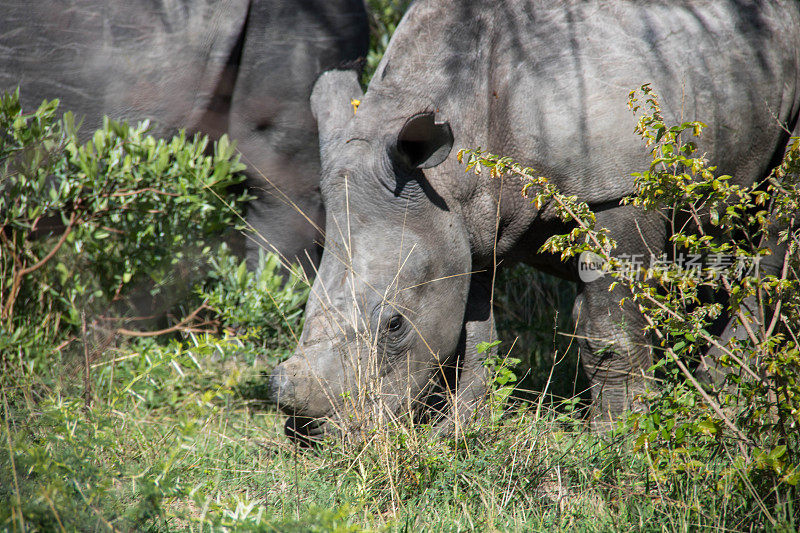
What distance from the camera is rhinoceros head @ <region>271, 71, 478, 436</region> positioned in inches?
139

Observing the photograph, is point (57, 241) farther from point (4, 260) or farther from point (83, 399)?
point (83, 399)

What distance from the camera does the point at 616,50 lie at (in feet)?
12.1

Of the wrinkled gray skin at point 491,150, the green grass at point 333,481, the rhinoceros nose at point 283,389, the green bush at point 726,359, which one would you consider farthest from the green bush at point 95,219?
the green bush at point 726,359

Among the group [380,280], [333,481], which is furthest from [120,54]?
[333,481]

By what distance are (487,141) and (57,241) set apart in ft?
9.25

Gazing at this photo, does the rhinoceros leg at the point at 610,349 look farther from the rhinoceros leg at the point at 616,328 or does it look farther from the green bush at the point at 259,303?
the green bush at the point at 259,303

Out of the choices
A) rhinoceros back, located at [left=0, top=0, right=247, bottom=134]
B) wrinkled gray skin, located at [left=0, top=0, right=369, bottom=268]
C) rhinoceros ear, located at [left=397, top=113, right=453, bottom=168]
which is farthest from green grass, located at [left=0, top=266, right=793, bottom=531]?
rhinoceros back, located at [left=0, top=0, right=247, bottom=134]

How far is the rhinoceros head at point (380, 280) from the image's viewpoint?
353 cm

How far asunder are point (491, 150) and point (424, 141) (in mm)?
402

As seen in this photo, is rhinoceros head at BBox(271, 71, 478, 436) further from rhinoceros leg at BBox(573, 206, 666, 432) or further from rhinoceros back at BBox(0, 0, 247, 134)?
rhinoceros back at BBox(0, 0, 247, 134)

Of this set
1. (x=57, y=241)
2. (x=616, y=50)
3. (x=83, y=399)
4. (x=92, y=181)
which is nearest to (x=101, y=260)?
(x=57, y=241)

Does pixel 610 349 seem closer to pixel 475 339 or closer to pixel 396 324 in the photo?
pixel 475 339

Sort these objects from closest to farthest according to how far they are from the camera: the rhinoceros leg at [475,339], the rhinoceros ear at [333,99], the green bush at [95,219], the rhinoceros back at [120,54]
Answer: the rhinoceros ear at [333,99], the rhinoceros leg at [475,339], the green bush at [95,219], the rhinoceros back at [120,54]

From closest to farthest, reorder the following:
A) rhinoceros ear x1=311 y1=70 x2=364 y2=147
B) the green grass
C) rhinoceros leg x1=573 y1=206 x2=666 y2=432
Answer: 1. the green grass
2. rhinoceros leg x1=573 y1=206 x2=666 y2=432
3. rhinoceros ear x1=311 y1=70 x2=364 y2=147
